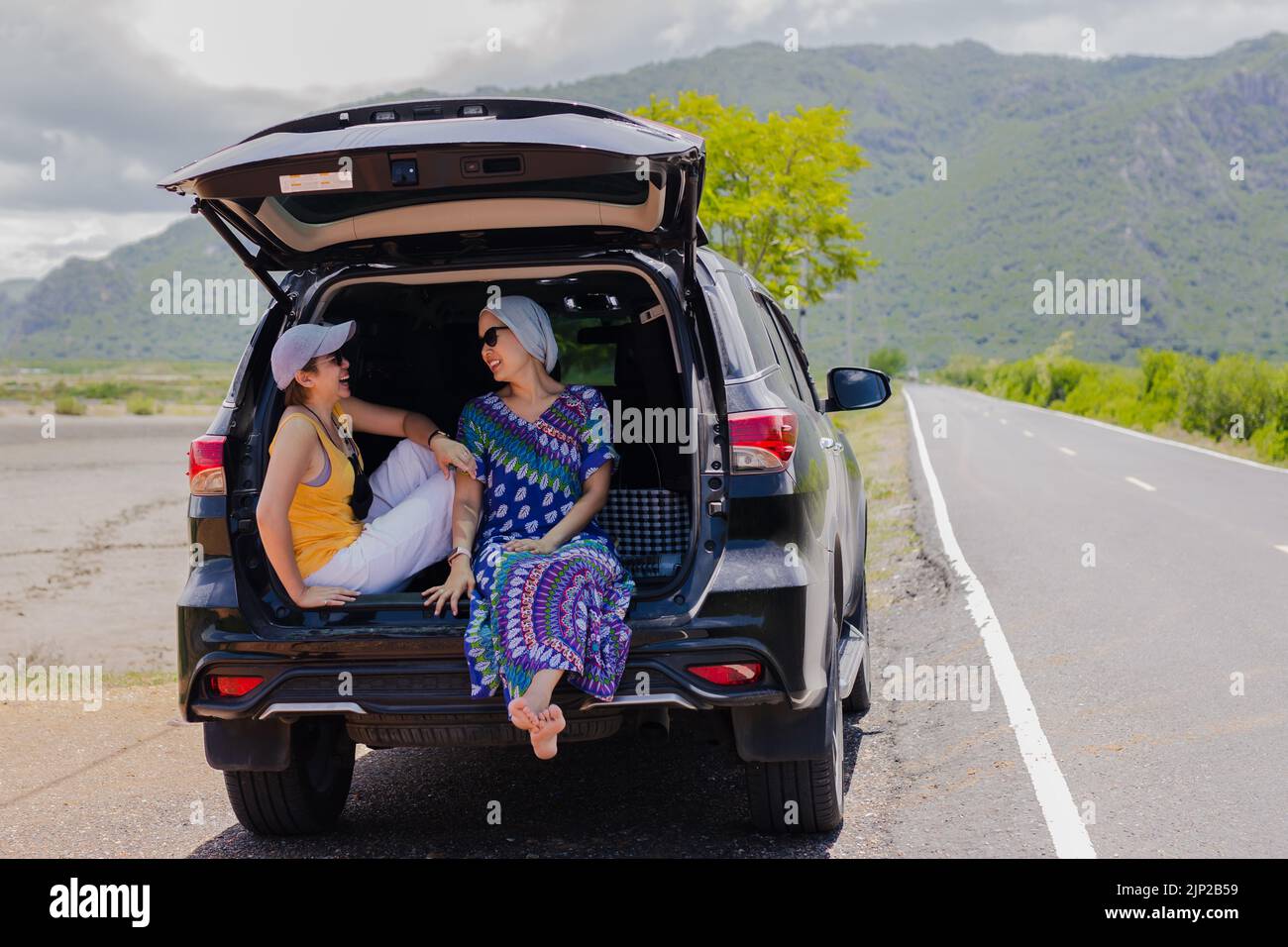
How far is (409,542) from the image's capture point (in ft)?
13.5

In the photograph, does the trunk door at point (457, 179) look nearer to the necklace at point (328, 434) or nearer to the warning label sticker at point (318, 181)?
the warning label sticker at point (318, 181)

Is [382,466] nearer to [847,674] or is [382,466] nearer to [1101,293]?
[847,674]

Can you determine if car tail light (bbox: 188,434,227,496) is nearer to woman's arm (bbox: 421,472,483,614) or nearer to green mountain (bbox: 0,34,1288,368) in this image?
woman's arm (bbox: 421,472,483,614)

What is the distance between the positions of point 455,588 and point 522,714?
1.73 feet

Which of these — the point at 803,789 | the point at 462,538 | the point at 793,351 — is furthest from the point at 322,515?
the point at 793,351

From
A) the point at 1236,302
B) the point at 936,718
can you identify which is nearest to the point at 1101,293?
the point at 1236,302

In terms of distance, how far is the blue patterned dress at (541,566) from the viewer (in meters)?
3.59

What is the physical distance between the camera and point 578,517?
4.07m

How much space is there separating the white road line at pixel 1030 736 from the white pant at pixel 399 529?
7.39 ft

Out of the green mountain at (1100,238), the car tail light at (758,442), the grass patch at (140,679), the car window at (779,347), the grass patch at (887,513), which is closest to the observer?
the car tail light at (758,442)

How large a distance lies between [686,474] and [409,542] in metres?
1.08

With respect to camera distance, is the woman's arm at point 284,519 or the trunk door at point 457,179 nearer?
the trunk door at point 457,179

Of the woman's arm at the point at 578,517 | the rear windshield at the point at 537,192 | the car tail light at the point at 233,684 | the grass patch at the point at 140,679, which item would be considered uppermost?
the rear windshield at the point at 537,192

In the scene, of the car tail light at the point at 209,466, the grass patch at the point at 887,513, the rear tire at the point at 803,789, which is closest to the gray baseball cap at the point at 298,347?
the car tail light at the point at 209,466
